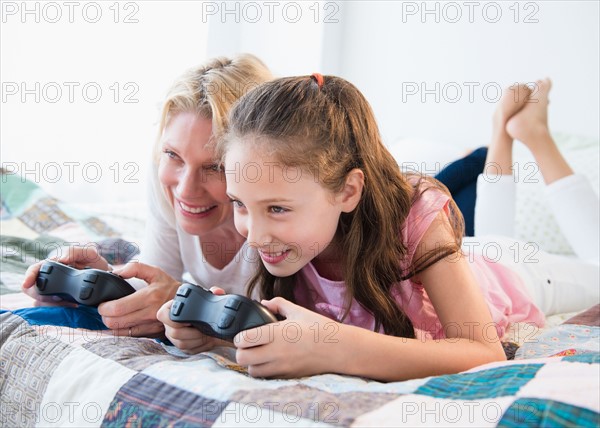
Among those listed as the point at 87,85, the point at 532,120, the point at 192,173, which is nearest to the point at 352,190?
the point at 192,173

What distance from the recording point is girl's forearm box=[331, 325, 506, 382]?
79 cm

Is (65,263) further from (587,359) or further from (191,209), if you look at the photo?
(587,359)

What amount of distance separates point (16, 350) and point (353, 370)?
1.29 feet

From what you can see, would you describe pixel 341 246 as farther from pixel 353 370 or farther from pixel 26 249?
pixel 26 249

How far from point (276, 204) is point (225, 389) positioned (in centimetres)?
27

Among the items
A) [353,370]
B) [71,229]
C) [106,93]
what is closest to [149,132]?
[106,93]

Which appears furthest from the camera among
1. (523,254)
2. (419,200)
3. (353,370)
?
(523,254)

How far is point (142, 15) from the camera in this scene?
2.61m

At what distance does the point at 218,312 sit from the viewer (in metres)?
0.77

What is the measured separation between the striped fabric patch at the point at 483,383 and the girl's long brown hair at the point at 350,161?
0.80 ft

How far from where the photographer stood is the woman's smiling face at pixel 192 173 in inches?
42.0

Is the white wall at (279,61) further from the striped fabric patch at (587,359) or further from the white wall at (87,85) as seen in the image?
the striped fabric patch at (587,359)

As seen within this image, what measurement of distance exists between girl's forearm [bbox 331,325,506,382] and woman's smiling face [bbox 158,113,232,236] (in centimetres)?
38

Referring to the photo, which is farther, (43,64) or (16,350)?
(43,64)
